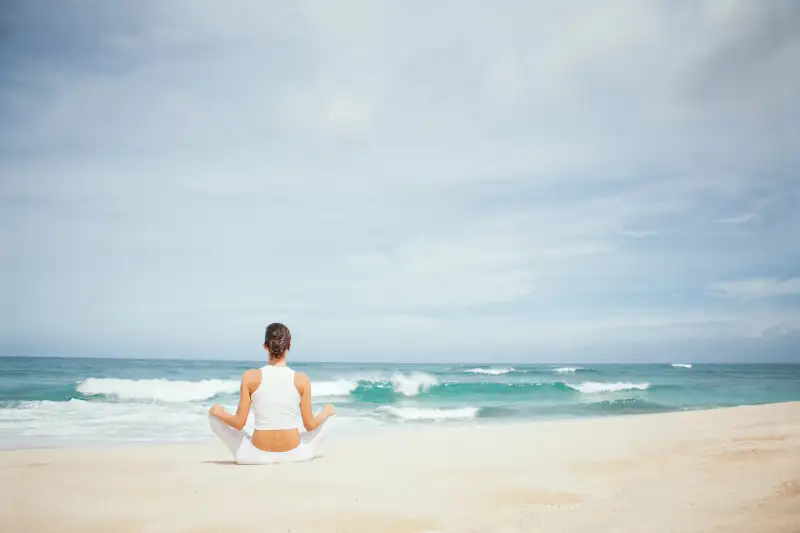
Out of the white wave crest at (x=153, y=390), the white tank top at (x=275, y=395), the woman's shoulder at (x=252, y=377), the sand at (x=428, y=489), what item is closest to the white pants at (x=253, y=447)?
the sand at (x=428, y=489)

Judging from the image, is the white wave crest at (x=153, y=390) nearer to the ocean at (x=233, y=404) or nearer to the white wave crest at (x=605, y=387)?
the ocean at (x=233, y=404)

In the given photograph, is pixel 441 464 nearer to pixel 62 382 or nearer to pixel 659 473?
pixel 659 473

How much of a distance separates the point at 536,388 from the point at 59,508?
2564 centimetres

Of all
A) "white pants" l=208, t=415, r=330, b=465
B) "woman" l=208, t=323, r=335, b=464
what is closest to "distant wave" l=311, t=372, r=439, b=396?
"white pants" l=208, t=415, r=330, b=465

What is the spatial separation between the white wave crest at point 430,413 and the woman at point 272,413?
992cm

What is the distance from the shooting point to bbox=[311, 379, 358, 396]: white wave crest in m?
24.8

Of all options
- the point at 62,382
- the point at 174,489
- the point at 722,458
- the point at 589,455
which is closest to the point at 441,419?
the point at 589,455

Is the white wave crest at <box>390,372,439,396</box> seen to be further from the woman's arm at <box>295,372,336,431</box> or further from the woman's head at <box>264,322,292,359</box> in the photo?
the woman's head at <box>264,322,292,359</box>

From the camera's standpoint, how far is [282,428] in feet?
18.0

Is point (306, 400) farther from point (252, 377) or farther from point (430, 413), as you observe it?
point (430, 413)

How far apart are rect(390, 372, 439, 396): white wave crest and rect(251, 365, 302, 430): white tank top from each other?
66.6 feet

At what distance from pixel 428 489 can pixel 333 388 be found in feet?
70.8

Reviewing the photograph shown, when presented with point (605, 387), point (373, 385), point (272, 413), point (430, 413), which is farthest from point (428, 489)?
point (605, 387)

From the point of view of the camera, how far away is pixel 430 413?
16.9 metres
